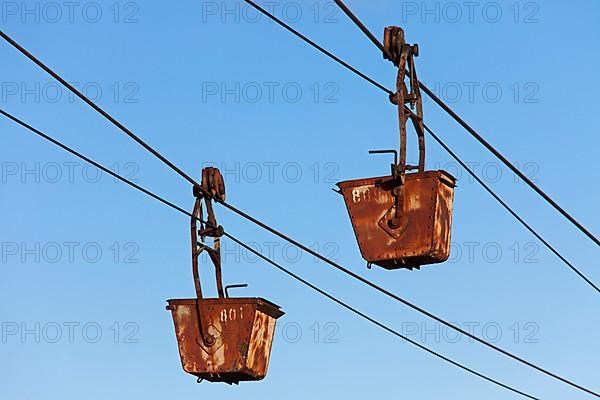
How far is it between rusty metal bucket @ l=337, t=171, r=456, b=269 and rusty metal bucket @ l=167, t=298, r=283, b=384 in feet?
5.93

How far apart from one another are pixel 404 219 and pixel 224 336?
7.54 feet

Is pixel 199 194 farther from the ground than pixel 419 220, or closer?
farther from the ground

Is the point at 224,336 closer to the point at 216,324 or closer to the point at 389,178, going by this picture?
the point at 216,324

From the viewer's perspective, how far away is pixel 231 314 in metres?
9.73

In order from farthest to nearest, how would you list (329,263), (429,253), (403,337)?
1. (403,337)
2. (329,263)
3. (429,253)

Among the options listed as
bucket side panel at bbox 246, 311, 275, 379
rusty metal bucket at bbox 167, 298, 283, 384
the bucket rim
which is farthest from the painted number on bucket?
the bucket rim

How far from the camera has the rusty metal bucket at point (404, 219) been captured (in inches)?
313

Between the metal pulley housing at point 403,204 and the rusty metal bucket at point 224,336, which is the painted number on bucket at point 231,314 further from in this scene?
the metal pulley housing at point 403,204

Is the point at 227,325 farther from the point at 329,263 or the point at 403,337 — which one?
the point at 403,337

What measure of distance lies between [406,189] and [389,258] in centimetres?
43

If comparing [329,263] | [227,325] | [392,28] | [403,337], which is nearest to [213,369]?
[227,325]

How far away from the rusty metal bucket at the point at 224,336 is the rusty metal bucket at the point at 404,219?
181 cm

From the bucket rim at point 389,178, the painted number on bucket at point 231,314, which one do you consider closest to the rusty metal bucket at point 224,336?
the painted number on bucket at point 231,314

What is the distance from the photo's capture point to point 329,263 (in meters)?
9.40
